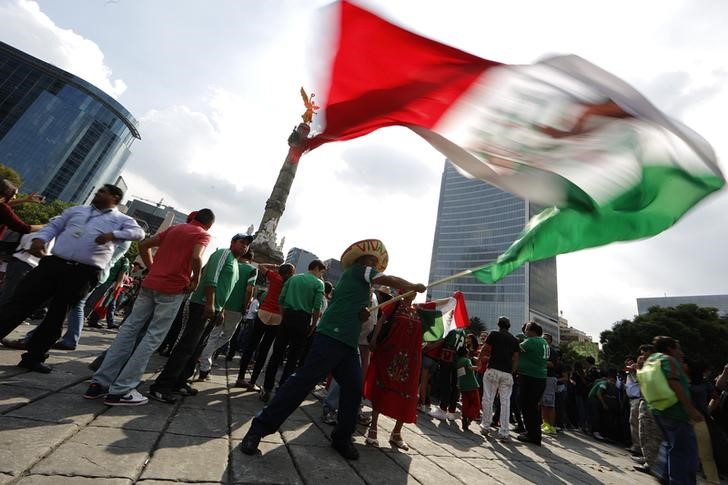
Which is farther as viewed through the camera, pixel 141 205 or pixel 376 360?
pixel 141 205

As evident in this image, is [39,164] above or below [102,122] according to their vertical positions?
below

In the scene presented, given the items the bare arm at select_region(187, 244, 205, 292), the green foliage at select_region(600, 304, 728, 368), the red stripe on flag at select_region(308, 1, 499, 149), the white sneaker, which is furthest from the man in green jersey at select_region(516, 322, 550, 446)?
the green foliage at select_region(600, 304, 728, 368)

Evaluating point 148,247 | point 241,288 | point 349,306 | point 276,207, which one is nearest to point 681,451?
point 349,306

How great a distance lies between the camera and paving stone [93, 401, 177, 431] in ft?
8.41

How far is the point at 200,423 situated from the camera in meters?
2.98

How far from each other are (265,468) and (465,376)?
4886mm

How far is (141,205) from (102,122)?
23.5m

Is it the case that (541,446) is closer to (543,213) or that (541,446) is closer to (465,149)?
(543,213)

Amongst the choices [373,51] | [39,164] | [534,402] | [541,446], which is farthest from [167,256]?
[39,164]

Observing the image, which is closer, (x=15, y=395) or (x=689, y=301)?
(x=15, y=395)

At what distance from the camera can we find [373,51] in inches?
112

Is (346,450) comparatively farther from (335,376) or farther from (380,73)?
(380,73)

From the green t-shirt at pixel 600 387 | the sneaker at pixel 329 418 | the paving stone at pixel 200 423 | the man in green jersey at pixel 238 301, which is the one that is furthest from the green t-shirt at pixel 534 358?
the paving stone at pixel 200 423

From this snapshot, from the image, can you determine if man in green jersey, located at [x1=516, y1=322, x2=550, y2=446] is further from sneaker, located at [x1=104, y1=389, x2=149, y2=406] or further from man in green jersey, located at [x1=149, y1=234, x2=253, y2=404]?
sneaker, located at [x1=104, y1=389, x2=149, y2=406]
